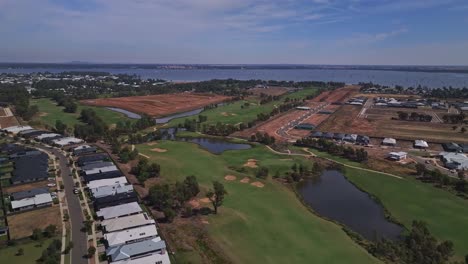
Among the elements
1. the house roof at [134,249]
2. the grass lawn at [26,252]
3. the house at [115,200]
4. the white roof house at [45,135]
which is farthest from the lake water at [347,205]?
the white roof house at [45,135]

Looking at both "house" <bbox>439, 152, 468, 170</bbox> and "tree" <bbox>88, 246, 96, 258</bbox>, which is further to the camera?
"house" <bbox>439, 152, 468, 170</bbox>

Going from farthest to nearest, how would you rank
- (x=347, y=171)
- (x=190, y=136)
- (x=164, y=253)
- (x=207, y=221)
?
1. (x=190, y=136)
2. (x=347, y=171)
3. (x=207, y=221)
4. (x=164, y=253)

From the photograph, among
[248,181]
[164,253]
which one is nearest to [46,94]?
[248,181]

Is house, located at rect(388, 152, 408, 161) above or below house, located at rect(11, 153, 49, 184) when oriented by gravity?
above

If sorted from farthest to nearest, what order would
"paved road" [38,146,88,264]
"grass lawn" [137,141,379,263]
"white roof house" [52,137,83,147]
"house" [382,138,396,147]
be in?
1. "house" [382,138,396,147]
2. "white roof house" [52,137,83,147]
3. "grass lawn" [137,141,379,263]
4. "paved road" [38,146,88,264]

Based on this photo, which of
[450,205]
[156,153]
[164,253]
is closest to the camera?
[164,253]

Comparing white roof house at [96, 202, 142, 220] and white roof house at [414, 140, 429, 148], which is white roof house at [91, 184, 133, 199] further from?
white roof house at [414, 140, 429, 148]

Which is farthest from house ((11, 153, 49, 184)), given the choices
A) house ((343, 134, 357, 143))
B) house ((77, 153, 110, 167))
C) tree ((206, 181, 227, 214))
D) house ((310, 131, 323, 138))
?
house ((343, 134, 357, 143))

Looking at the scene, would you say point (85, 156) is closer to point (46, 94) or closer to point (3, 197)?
point (3, 197)
